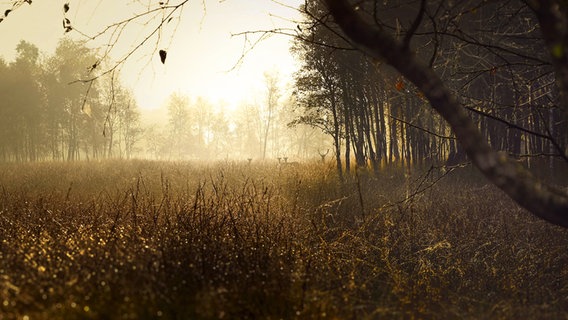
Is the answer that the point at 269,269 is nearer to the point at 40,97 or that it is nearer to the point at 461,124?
the point at 461,124

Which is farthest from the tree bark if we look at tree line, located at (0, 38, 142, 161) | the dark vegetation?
tree line, located at (0, 38, 142, 161)

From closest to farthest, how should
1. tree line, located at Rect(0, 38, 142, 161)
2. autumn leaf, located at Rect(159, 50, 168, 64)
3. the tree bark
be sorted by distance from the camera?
the tree bark → autumn leaf, located at Rect(159, 50, 168, 64) → tree line, located at Rect(0, 38, 142, 161)

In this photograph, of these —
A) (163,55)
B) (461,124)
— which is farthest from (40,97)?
(461,124)

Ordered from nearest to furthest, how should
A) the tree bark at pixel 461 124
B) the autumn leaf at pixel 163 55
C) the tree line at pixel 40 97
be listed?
1. the tree bark at pixel 461 124
2. the autumn leaf at pixel 163 55
3. the tree line at pixel 40 97

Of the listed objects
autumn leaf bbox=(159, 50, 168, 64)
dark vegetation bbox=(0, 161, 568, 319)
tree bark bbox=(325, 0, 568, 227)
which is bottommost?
dark vegetation bbox=(0, 161, 568, 319)

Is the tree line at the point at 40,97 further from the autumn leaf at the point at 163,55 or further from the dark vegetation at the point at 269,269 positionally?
the autumn leaf at the point at 163,55

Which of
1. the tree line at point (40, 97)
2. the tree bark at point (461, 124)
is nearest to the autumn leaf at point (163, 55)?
the tree bark at point (461, 124)

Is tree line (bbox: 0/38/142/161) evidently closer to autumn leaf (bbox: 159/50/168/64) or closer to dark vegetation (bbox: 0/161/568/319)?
dark vegetation (bbox: 0/161/568/319)

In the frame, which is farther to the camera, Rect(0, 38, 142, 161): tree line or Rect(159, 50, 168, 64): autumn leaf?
Rect(0, 38, 142, 161): tree line

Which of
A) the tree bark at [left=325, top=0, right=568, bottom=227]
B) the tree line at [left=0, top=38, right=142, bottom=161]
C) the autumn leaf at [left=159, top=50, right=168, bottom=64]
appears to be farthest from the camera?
the tree line at [left=0, top=38, right=142, bottom=161]

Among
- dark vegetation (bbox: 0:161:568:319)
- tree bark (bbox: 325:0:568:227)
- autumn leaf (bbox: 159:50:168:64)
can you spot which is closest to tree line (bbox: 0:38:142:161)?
dark vegetation (bbox: 0:161:568:319)

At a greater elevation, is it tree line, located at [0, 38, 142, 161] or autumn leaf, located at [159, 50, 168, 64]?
tree line, located at [0, 38, 142, 161]

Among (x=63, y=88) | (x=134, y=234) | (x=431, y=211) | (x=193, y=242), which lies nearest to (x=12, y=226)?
(x=134, y=234)

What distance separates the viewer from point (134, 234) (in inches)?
126
